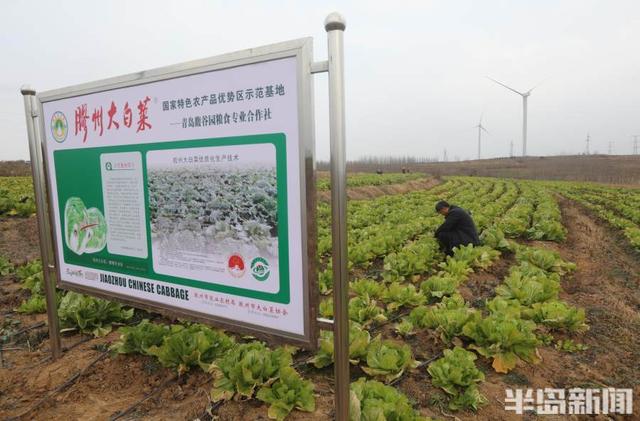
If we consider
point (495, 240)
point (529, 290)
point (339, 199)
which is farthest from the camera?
point (495, 240)

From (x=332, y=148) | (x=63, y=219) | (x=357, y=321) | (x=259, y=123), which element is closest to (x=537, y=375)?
(x=357, y=321)

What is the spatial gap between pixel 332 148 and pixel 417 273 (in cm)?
553

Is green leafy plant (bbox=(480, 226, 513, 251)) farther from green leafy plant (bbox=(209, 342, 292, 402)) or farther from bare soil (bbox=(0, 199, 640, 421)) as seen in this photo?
green leafy plant (bbox=(209, 342, 292, 402))

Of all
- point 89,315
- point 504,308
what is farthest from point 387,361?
point 89,315

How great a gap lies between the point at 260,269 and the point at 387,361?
1723 mm

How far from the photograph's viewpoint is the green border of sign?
2469 millimetres

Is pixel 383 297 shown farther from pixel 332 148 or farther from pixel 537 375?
pixel 332 148

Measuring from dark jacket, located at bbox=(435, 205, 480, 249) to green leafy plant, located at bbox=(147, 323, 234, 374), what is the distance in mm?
5758

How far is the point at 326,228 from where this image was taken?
11258 millimetres

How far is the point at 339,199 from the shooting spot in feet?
7.52

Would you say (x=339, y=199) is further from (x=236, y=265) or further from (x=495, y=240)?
(x=495, y=240)

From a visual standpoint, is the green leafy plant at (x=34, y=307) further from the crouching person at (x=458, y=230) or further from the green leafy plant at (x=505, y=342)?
the crouching person at (x=458, y=230)

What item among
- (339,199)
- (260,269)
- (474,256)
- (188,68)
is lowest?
(474,256)

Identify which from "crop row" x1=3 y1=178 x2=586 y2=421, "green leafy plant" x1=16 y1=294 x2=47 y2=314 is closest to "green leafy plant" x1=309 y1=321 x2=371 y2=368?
"crop row" x1=3 y1=178 x2=586 y2=421
